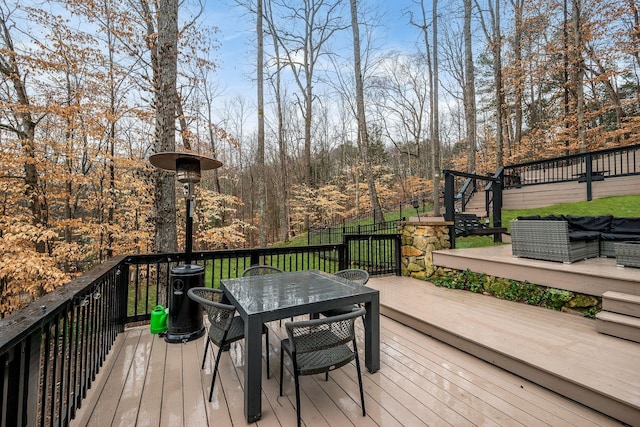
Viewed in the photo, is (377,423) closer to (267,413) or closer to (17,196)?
(267,413)

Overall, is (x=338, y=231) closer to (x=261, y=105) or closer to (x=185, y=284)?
(x=261, y=105)

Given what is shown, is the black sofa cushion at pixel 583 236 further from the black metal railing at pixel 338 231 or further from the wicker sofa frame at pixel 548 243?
the black metal railing at pixel 338 231

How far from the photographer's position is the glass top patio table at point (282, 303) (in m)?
1.86

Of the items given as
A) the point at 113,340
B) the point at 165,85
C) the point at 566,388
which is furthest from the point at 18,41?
the point at 566,388

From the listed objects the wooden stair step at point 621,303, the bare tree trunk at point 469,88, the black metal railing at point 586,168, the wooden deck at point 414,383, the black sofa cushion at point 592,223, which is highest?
the bare tree trunk at point 469,88

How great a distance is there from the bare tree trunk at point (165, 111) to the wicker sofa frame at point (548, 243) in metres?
5.53

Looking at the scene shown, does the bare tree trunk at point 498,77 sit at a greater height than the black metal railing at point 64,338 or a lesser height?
greater

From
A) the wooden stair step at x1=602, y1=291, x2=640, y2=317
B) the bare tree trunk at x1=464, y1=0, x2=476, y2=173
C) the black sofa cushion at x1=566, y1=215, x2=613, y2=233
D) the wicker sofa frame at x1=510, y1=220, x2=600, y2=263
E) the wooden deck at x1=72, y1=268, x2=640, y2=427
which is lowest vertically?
the wooden deck at x1=72, y1=268, x2=640, y2=427

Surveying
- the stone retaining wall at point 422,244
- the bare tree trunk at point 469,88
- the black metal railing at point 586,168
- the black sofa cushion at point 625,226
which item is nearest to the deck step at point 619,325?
the black sofa cushion at point 625,226

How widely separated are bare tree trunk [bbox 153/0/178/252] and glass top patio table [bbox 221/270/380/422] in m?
2.85

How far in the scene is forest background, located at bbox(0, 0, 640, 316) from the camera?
580 centimetres

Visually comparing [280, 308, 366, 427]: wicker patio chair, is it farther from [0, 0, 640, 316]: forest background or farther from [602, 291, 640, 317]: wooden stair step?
[0, 0, 640, 316]: forest background

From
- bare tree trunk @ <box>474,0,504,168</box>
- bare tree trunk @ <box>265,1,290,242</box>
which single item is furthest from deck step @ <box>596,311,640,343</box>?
bare tree trunk @ <box>265,1,290,242</box>

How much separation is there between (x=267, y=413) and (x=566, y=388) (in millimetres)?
2097
